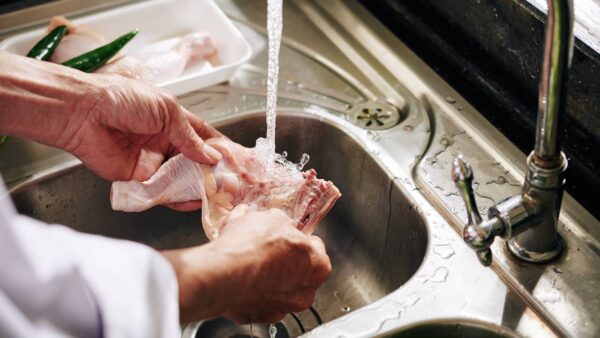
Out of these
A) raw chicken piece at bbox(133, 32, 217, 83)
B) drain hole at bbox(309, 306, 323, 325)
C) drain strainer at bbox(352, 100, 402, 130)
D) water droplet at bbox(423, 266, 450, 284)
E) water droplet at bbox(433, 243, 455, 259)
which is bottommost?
drain hole at bbox(309, 306, 323, 325)

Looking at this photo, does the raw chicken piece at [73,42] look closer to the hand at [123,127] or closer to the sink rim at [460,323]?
the hand at [123,127]

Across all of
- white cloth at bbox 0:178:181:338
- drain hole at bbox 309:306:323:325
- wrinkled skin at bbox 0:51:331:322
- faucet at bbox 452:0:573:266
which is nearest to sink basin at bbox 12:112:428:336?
drain hole at bbox 309:306:323:325

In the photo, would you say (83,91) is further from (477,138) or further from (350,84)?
(477,138)

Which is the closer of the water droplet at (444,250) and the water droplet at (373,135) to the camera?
the water droplet at (444,250)

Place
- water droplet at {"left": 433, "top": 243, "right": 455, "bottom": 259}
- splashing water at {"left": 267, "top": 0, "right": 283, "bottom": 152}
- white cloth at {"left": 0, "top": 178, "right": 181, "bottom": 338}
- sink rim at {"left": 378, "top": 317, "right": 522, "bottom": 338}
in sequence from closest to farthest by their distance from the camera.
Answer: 1. white cloth at {"left": 0, "top": 178, "right": 181, "bottom": 338}
2. sink rim at {"left": 378, "top": 317, "right": 522, "bottom": 338}
3. water droplet at {"left": 433, "top": 243, "right": 455, "bottom": 259}
4. splashing water at {"left": 267, "top": 0, "right": 283, "bottom": 152}

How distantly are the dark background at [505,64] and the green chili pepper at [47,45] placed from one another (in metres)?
0.65

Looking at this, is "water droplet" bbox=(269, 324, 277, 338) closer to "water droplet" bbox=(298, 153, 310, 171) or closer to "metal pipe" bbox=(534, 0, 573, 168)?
"water droplet" bbox=(298, 153, 310, 171)

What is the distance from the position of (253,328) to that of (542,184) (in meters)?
0.60

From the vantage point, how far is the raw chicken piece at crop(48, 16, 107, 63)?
139 cm

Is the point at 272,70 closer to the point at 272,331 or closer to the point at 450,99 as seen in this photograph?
the point at 450,99

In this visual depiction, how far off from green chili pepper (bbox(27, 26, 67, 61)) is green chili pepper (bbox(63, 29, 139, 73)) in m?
0.05

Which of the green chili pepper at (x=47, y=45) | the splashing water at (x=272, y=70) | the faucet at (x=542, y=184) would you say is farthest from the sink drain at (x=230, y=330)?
the green chili pepper at (x=47, y=45)

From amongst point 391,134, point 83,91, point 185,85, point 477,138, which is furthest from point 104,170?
point 477,138

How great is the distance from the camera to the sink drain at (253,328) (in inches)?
51.3
